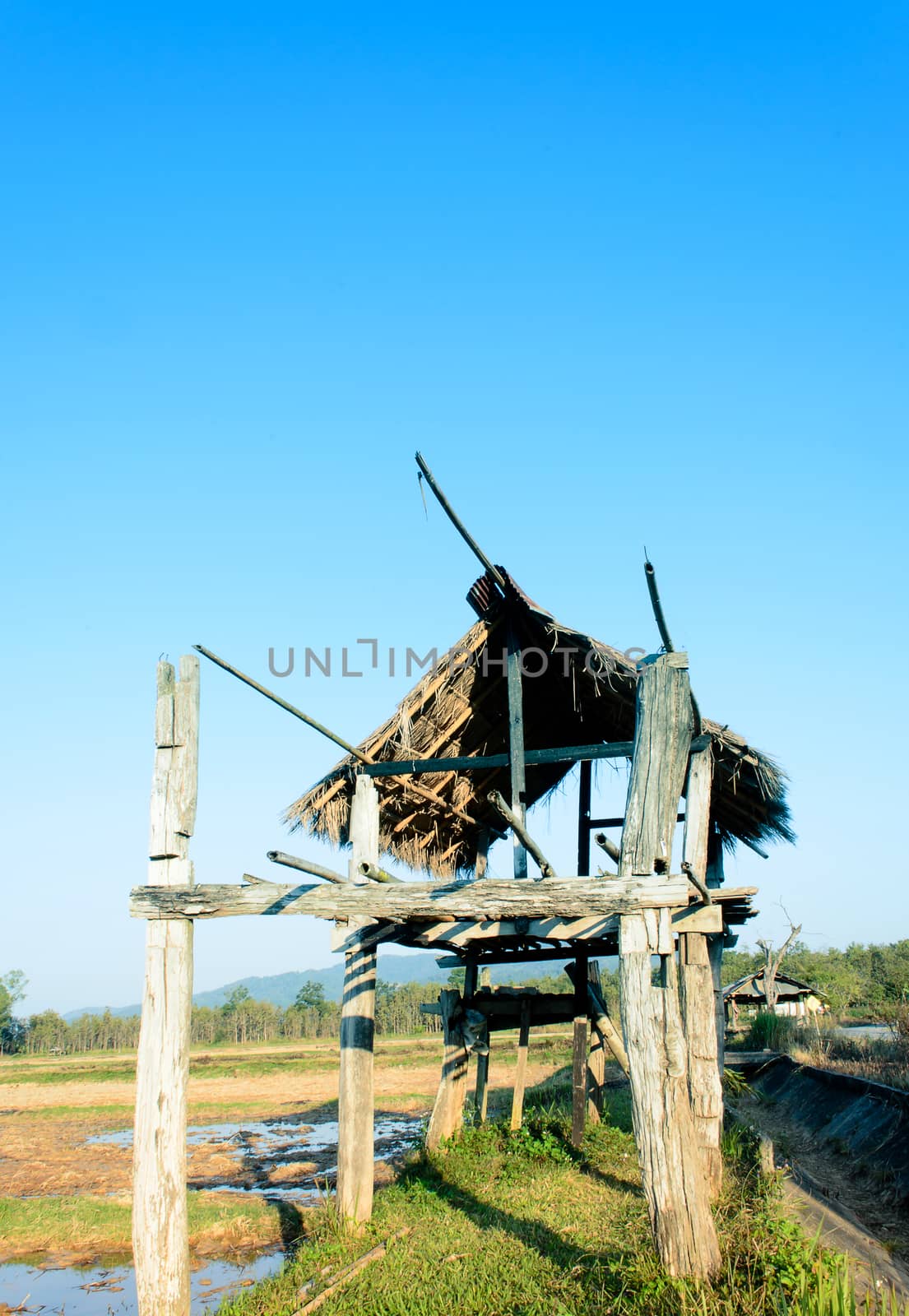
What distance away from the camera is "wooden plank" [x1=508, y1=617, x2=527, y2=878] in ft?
28.8

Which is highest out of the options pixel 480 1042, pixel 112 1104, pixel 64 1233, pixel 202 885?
pixel 202 885

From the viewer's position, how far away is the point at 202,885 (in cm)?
617

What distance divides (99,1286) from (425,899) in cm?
529

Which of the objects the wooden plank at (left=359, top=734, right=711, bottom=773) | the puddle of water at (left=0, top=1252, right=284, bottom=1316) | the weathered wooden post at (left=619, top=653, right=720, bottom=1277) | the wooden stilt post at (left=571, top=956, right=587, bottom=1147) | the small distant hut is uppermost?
the wooden plank at (left=359, top=734, right=711, bottom=773)

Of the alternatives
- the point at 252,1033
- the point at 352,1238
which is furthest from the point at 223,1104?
the point at 252,1033

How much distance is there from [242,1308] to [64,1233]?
5049mm

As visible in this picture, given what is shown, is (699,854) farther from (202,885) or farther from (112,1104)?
(112,1104)

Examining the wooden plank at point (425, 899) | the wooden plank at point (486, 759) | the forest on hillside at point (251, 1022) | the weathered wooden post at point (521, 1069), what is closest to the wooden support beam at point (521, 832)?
the wooden plank at point (425, 899)

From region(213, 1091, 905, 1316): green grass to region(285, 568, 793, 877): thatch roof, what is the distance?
10.9 feet

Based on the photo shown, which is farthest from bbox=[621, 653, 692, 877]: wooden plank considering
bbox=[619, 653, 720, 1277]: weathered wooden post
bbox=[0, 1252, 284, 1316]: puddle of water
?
bbox=[0, 1252, 284, 1316]: puddle of water

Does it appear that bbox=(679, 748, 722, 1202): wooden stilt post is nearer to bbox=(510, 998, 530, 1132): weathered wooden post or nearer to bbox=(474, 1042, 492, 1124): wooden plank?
bbox=(510, 998, 530, 1132): weathered wooden post

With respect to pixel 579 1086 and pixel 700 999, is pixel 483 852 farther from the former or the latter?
pixel 700 999

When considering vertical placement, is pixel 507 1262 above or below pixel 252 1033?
above

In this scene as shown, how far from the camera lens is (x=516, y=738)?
8.84m
